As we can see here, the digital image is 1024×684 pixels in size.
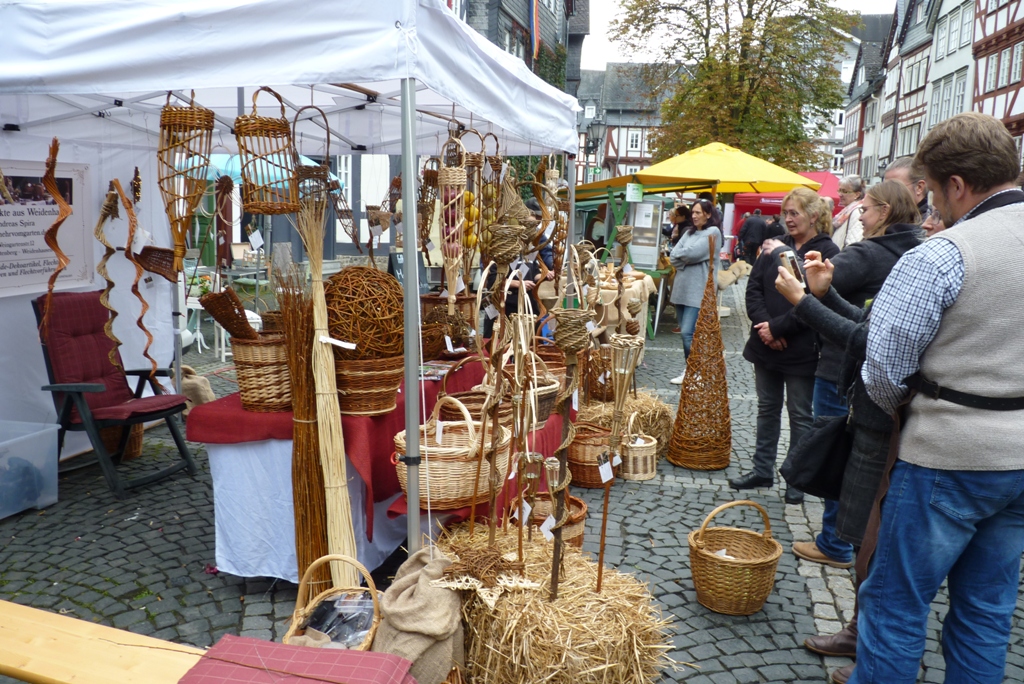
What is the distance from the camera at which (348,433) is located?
3.02 m

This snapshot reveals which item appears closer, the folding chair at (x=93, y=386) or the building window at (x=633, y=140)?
the folding chair at (x=93, y=386)

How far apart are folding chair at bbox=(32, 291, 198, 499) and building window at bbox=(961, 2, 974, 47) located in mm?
29558

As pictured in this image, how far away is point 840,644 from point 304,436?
7.00ft

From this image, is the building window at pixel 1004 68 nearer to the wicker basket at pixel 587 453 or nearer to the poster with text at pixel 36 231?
the wicker basket at pixel 587 453

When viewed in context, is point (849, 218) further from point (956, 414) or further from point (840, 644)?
point (956, 414)

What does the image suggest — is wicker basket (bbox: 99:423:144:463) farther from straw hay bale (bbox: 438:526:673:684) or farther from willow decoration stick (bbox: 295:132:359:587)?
straw hay bale (bbox: 438:526:673:684)

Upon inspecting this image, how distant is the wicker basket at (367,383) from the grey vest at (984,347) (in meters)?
1.85

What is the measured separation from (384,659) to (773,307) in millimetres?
3036

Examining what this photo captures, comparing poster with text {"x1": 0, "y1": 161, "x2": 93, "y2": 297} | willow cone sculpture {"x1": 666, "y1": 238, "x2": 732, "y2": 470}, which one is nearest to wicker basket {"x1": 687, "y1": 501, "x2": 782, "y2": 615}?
willow cone sculpture {"x1": 666, "y1": 238, "x2": 732, "y2": 470}

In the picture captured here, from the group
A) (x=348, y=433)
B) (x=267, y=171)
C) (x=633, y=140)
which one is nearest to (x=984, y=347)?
(x=348, y=433)

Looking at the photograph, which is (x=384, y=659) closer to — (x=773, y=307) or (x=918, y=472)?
(x=918, y=472)

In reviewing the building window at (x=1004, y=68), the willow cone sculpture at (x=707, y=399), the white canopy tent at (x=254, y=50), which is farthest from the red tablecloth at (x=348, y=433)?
the building window at (x=1004, y=68)

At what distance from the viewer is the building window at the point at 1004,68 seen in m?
20.3

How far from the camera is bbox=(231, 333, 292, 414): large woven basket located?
303 centimetres
